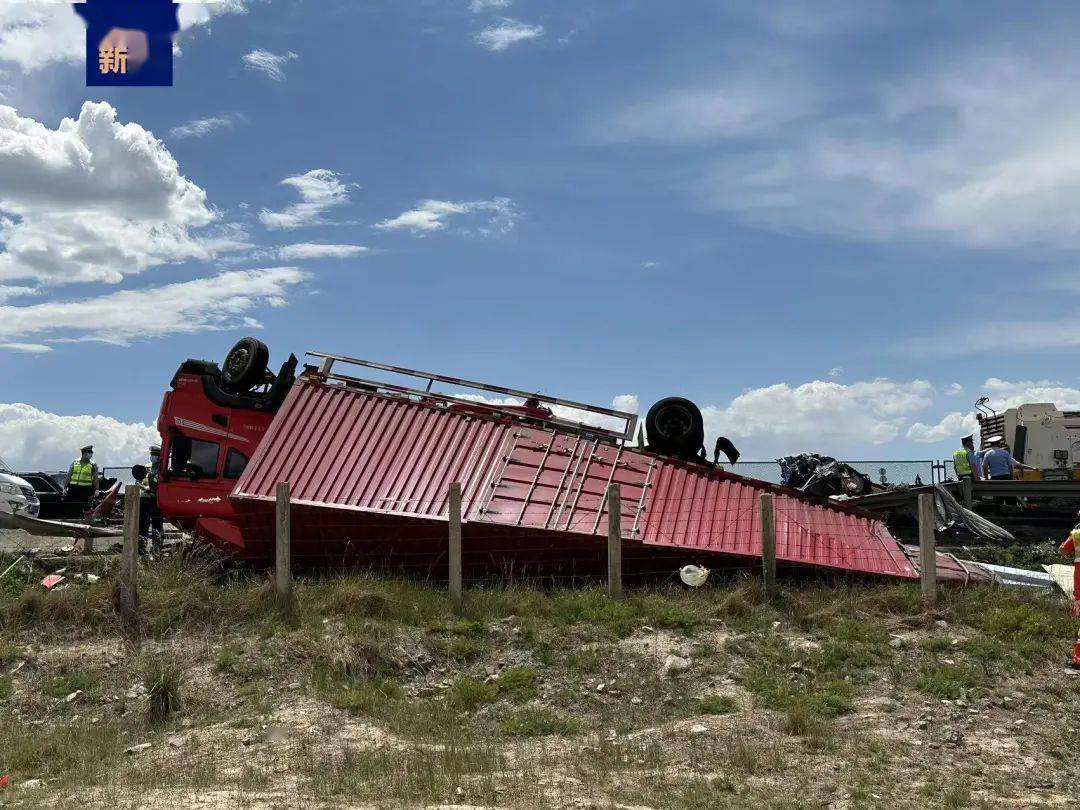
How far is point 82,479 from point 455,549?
46.4ft

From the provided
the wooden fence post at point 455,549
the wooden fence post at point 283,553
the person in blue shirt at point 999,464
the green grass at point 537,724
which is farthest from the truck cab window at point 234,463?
the person in blue shirt at point 999,464

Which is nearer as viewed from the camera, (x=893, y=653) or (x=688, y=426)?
(x=893, y=653)

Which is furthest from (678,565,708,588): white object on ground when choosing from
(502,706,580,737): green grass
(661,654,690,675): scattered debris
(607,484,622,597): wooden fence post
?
(502,706,580,737): green grass

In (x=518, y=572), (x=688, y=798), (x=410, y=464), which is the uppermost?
(x=410, y=464)

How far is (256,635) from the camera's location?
34.8ft

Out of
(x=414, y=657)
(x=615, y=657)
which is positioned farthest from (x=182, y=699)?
(x=615, y=657)

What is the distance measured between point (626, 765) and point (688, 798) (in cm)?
80

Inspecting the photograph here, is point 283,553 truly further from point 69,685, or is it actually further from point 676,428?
point 676,428

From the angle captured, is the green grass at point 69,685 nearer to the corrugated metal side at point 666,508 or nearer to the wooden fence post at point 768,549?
the corrugated metal side at point 666,508

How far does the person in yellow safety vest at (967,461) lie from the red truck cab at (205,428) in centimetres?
1541

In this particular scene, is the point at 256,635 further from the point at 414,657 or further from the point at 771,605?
the point at 771,605

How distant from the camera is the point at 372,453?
1449cm

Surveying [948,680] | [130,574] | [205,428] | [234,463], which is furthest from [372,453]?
[948,680]

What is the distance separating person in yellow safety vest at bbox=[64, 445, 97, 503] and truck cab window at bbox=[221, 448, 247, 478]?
735 cm
